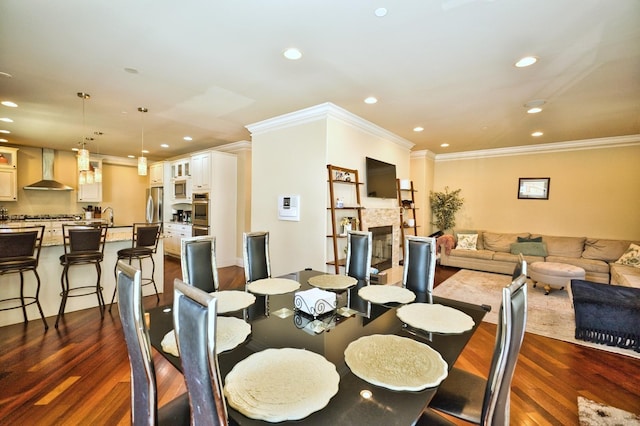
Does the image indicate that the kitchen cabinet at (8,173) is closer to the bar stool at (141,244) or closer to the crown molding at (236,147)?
the crown molding at (236,147)

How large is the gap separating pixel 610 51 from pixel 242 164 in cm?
550

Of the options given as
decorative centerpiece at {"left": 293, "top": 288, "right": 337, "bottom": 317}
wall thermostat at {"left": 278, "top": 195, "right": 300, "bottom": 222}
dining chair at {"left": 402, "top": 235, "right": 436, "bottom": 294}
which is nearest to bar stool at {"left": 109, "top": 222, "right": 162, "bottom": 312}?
wall thermostat at {"left": 278, "top": 195, "right": 300, "bottom": 222}

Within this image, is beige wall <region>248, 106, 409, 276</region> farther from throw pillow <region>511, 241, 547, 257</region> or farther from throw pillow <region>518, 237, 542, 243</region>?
throw pillow <region>518, 237, 542, 243</region>

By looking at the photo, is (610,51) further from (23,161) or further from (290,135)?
(23,161)

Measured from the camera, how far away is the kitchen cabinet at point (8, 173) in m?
6.01

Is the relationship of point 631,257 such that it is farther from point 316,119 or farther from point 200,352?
point 200,352

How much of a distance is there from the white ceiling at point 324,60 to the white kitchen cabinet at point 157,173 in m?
2.82

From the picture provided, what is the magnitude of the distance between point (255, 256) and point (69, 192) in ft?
23.7

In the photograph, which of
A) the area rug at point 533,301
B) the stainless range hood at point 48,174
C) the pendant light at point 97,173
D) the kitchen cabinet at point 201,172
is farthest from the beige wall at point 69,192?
the area rug at point 533,301

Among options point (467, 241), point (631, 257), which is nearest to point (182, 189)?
point (467, 241)

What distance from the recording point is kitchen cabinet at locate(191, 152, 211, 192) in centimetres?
586

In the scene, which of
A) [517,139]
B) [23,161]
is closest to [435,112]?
[517,139]

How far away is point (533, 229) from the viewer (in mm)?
6141

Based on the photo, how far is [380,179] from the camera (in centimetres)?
491
